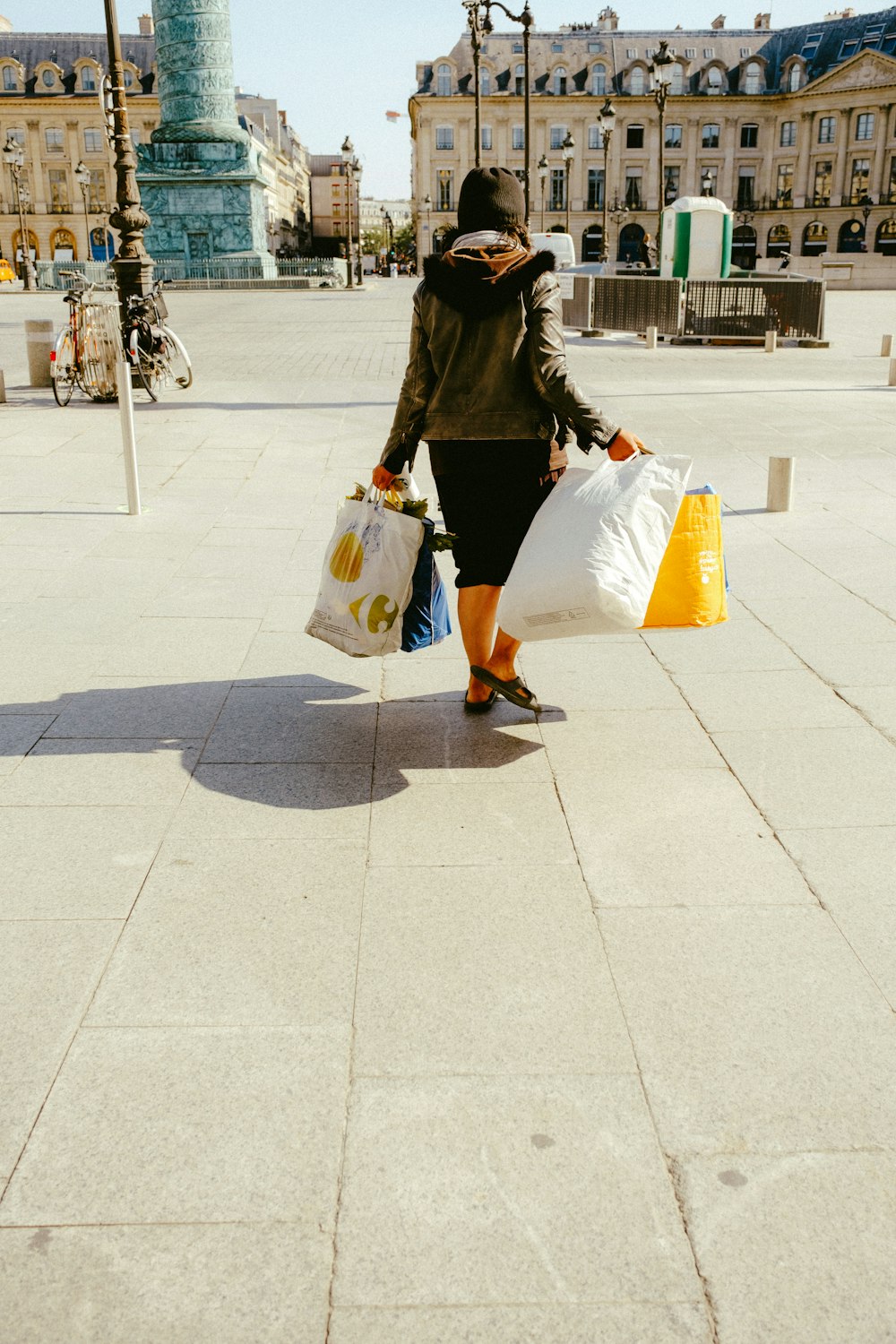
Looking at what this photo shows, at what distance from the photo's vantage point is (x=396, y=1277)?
1980mm

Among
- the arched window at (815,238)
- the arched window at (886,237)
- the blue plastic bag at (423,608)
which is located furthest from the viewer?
the arched window at (815,238)

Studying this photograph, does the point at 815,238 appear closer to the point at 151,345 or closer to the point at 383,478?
the point at 151,345

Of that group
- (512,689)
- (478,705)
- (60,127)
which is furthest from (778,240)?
(512,689)

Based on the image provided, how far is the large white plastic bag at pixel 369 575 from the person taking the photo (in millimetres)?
4137

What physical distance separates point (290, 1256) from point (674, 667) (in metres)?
Result: 3.55

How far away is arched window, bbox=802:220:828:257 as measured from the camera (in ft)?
284

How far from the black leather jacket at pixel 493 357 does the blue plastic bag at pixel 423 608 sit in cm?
44

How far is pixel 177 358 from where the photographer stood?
50.1ft

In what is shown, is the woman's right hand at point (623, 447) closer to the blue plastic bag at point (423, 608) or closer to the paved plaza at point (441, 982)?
the blue plastic bag at point (423, 608)

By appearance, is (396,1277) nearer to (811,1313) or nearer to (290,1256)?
(290,1256)

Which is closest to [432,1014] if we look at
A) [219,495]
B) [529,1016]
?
[529,1016]

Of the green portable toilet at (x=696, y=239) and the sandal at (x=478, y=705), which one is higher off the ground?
the green portable toilet at (x=696, y=239)

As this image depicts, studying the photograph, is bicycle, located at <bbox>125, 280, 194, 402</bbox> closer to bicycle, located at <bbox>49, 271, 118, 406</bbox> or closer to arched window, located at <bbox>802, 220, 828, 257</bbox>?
bicycle, located at <bbox>49, 271, 118, 406</bbox>

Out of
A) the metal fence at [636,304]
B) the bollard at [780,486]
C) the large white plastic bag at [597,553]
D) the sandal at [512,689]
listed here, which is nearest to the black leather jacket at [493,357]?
the large white plastic bag at [597,553]
